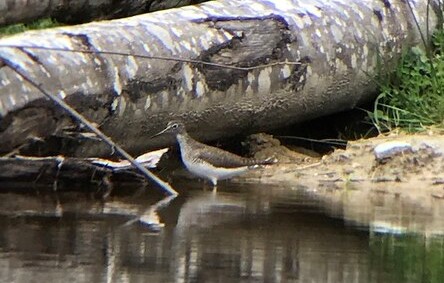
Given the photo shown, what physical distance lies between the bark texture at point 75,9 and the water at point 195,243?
1.80 meters

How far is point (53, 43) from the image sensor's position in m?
6.64

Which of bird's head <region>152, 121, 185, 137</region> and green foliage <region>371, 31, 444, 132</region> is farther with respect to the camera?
green foliage <region>371, 31, 444, 132</region>

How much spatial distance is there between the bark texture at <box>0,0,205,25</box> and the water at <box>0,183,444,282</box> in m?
1.80

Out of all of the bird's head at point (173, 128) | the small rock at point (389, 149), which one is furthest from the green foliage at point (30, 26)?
the small rock at point (389, 149)

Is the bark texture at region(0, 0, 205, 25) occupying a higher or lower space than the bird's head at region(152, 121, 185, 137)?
higher

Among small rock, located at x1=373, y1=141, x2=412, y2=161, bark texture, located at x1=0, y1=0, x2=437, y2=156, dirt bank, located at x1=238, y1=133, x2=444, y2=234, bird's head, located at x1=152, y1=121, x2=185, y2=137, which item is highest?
bark texture, located at x1=0, y1=0, x2=437, y2=156

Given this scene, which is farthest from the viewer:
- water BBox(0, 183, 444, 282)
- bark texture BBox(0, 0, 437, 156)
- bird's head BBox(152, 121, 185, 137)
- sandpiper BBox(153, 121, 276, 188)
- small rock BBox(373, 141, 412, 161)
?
small rock BBox(373, 141, 412, 161)

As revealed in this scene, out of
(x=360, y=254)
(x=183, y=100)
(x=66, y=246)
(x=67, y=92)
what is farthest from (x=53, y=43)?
(x=360, y=254)

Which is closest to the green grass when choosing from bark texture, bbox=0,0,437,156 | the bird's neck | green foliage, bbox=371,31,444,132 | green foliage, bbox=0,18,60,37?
green foliage, bbox=371,31,444,132

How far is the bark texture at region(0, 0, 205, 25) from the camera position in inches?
317

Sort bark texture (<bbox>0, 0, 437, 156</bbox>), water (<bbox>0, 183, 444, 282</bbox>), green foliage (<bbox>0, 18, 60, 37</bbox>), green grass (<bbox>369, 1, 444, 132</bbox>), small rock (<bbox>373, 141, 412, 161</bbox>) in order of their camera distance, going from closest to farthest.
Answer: water (<bbox>0, 183, 444, 282</bbox>), bark texture (<bbox>0, 0, 437, 156</bbox>), small rock (<bbox>373, 141, 412, 161</bbox>), green grass (<bbox>369, 1, 444, 132</bbox>), green foliage (<bbox>0, 18, 60, 37</bbox>)

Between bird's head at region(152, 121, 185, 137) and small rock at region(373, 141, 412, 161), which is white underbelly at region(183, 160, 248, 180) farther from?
small rock at region(373, 141, 412, 161)

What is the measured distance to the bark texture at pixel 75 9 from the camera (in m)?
8.05

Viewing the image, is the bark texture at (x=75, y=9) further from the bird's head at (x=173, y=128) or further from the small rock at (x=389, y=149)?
the small rock at (x=389, y=149)
